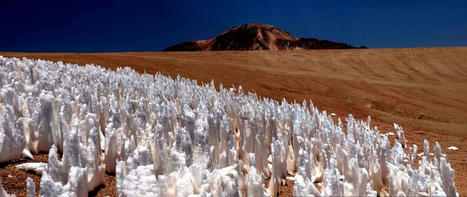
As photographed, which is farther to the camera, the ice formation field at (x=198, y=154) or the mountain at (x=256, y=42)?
the mountain at (x=256, y=42)

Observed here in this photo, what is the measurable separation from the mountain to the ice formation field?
331 feet

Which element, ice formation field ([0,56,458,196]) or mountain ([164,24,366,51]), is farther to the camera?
mountain ([164,24,366,51])

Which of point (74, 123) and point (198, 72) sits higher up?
point (198, 72)

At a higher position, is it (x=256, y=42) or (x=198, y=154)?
(x=256, y=42)

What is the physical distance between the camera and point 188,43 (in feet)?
412

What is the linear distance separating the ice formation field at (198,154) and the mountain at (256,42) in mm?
100771

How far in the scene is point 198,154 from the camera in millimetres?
2705

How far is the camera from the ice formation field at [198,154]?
6.75 ft

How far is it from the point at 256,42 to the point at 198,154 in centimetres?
11074

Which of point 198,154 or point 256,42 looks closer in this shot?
point 198,154

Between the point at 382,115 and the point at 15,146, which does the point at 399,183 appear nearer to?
the point at 15,146

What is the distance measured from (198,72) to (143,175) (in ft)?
47.5

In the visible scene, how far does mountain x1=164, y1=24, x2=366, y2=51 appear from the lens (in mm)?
105969

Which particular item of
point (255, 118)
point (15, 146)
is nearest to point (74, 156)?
point (15, 146)
